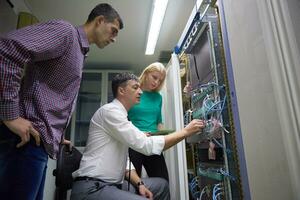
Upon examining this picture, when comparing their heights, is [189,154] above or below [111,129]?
below

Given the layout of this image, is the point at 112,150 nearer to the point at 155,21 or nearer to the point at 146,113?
the point at 146,113

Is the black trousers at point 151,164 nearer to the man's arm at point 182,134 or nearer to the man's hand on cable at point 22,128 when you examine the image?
the man's arm at point 182,134

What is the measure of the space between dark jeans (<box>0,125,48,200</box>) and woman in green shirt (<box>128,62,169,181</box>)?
34.3 inches

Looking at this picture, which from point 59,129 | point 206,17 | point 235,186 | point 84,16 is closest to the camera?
point 59,129

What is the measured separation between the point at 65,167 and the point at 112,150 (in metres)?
0.31

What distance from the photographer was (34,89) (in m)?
0.92

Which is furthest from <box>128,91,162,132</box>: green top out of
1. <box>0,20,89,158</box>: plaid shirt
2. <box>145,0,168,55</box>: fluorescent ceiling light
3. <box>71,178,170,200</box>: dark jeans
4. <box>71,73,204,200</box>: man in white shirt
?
<box>145,0,168,55</box>: fluorescent ceiling light

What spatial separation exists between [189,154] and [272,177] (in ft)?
4.24

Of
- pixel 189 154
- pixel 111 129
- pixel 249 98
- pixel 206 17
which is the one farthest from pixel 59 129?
pixel 189 154

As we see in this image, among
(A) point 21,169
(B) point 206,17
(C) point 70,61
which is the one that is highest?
(B) point 206,17

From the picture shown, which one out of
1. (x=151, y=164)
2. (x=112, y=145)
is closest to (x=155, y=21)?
(x=151, y=164)

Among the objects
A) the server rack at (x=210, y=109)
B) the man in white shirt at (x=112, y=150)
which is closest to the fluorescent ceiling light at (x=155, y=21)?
the server rack at (x=210, y=109)

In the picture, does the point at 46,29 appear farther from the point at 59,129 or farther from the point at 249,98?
the point at 249,98

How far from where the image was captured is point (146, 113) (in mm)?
1867
